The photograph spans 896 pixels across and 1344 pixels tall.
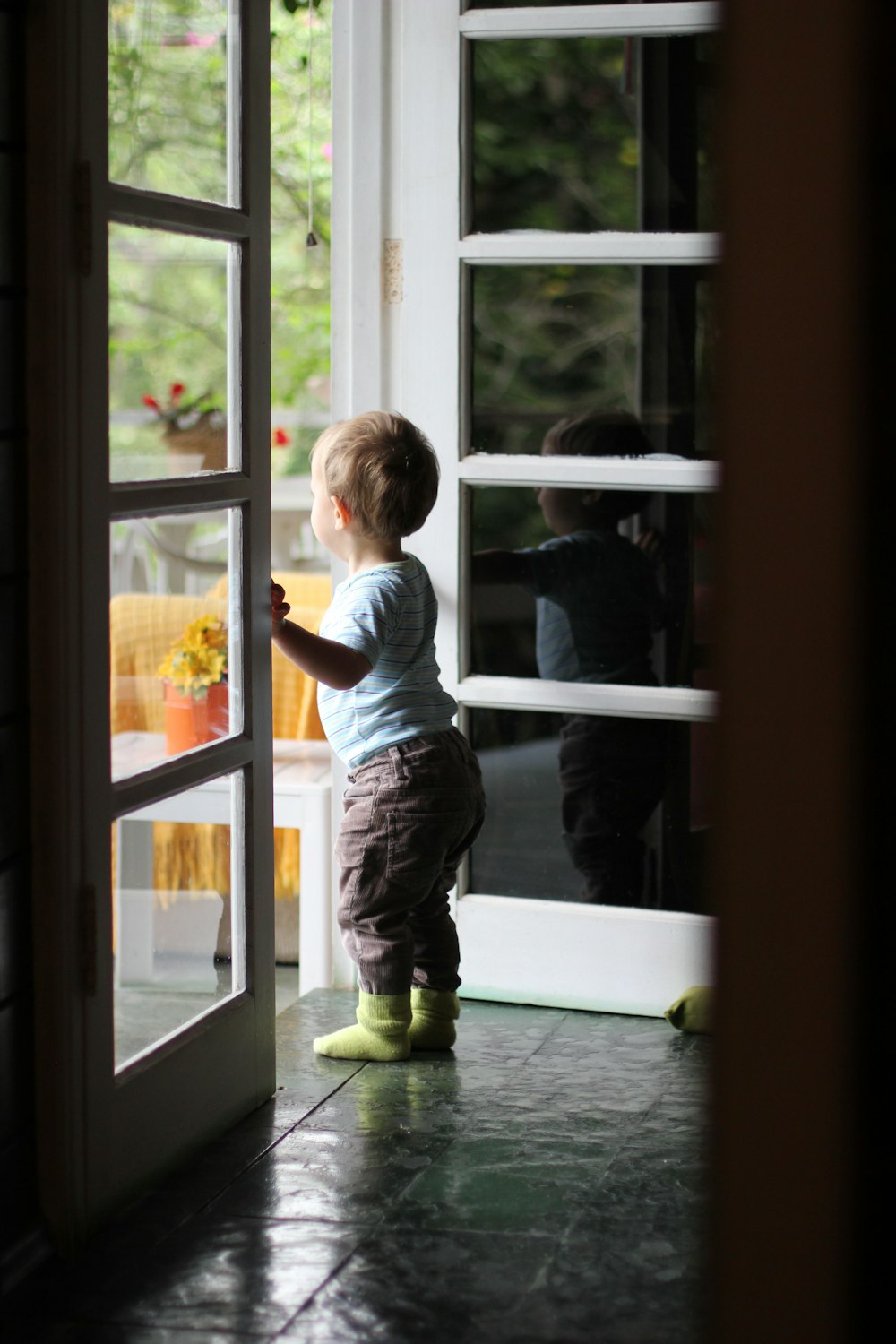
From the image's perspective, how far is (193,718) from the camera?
95.0 inches

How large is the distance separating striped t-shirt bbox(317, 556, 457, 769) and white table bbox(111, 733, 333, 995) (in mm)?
402

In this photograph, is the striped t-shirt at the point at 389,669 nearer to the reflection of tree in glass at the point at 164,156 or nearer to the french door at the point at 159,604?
the french door at the point at 159,604

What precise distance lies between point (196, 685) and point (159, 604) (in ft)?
0.47

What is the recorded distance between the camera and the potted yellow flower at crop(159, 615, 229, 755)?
236 cm

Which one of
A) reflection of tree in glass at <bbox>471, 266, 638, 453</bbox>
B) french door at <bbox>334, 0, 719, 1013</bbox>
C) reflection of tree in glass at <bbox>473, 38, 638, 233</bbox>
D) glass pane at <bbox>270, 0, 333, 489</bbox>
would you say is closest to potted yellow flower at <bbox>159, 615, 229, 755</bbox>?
french door at <bbox>334, 0, 719, 1013</bbox>

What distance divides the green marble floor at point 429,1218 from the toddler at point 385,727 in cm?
24

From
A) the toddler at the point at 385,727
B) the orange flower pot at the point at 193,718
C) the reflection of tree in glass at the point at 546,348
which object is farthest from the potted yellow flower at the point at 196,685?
the reflection of tree in glass at the point at 546,348

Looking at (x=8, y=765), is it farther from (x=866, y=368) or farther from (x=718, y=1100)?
(x=866, y=368)

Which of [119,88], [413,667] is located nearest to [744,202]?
[119,88]

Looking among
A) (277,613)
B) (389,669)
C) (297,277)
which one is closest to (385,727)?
(389,669)

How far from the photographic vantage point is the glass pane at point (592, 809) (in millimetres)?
3109

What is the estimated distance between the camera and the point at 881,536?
0.95 meters

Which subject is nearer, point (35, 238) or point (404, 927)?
point (35, 238)

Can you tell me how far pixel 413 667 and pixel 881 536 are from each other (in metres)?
1.95
